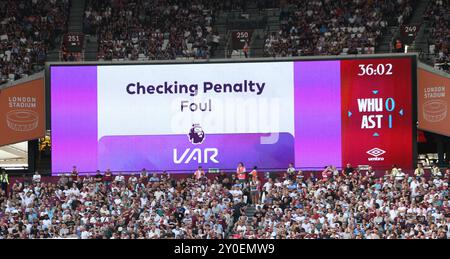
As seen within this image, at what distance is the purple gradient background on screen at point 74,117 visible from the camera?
33.1 m

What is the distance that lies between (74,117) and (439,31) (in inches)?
610

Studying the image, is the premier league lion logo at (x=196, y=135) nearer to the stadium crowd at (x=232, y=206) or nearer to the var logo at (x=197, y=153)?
the var logo at (x=197, y=153)

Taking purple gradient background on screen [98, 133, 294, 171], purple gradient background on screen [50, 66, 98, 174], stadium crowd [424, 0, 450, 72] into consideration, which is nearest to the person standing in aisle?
purple gradient background on screen [50, 66, 98, 174]

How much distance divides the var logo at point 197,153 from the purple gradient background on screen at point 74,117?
331 centimetres

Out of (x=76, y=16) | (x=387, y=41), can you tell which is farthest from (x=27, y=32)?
(x=387, y=41)

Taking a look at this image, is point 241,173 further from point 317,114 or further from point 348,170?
point 317,114

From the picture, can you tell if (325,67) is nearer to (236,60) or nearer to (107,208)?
(236,60)

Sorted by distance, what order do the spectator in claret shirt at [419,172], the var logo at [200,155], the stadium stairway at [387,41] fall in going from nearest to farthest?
the spectator in claret shirt at [419,172] < the var logo at [200,155] < the stadium stairway at [387,41]

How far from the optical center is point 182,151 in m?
33.0

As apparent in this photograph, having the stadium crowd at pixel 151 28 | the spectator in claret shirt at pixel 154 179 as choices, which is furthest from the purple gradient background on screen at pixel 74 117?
the spectator in claret shirt at pixel 154 179

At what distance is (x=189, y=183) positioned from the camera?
29.7 m
